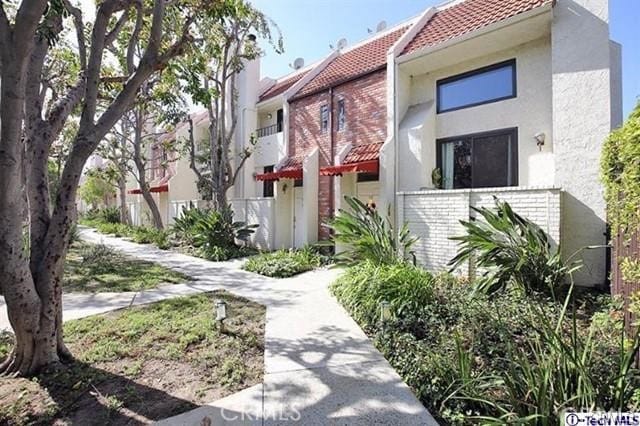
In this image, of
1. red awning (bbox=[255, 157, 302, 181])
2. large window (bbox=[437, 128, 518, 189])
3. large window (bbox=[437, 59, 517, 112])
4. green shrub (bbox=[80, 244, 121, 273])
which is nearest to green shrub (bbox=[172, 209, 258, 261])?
red awning (bbox=[255, 157, 302, 181])

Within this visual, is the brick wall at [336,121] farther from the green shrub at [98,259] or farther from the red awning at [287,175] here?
the green shrub at [98,259]

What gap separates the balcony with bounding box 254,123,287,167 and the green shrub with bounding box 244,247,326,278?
7.09m

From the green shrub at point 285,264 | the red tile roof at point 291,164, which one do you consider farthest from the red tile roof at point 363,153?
the green shrub at point 285,264

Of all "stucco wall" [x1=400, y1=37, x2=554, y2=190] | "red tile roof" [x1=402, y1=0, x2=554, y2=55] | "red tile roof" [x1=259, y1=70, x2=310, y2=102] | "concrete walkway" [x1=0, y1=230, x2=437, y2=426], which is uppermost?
"red tile roof" [x1=259, y1=70, x2=310, y2=102]

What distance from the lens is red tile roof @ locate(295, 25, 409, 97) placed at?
1450cm

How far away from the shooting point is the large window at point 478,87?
1102 centimetres

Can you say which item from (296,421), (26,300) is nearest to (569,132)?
(296,421)

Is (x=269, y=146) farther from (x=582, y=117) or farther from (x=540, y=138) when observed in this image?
(x=582, y=117)

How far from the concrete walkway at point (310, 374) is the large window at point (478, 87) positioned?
8295 mm

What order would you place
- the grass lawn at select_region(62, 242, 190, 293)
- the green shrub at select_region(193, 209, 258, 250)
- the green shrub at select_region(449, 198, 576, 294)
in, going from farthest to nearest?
1. the green shrub at select_region(193, 209, 258, 250)
2. the grass lawn at select_region(62, 242, 190, 293)
3. the green shrub at select_region(449, 198, 576, 294)

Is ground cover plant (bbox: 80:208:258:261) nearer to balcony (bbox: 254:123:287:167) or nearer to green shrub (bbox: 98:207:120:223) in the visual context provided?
balcony (bbox: 254:123:287:167)

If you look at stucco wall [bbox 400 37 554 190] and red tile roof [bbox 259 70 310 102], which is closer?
stucco wall [bbox 400 37 554 190]

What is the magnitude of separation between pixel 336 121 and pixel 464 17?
6.12 m

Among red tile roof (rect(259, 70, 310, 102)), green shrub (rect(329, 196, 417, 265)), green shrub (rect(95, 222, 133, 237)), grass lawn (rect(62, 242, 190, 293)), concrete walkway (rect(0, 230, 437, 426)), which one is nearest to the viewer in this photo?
concrete walkway (rect(0, 230, 437, 426))
